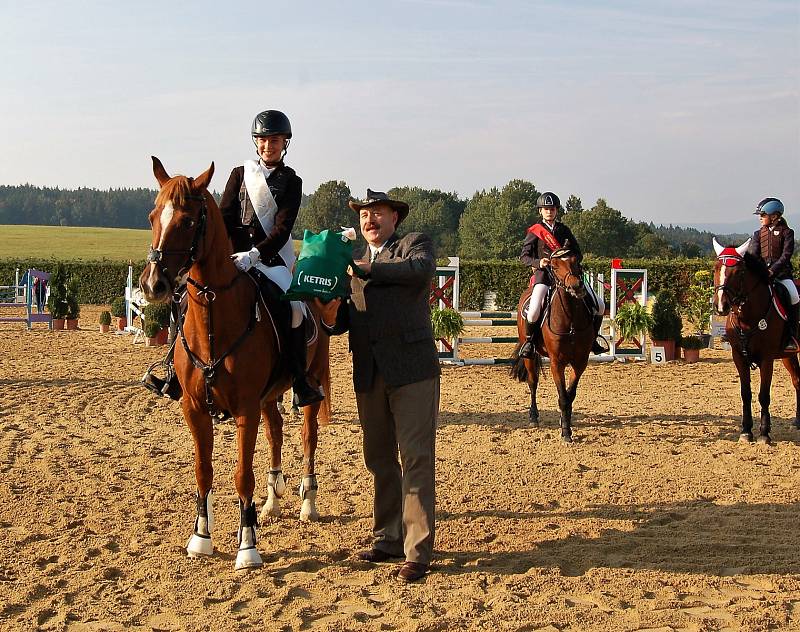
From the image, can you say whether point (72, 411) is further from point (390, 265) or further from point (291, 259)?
point (390, 265)

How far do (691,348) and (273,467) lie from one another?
42.9 feet

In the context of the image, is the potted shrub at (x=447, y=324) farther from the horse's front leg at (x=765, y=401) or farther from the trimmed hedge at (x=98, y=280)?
the trimmed hedge at (x=98, y=280)

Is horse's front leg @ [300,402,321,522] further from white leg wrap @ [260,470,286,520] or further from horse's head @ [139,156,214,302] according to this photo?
horse's head @ [139,156,214,302]

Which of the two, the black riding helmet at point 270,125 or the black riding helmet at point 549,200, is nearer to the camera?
the black riding helmet at point 270,125

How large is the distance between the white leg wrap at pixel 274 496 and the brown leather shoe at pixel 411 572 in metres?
1.79

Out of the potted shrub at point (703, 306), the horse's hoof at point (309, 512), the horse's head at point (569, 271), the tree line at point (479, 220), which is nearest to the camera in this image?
the horse's hoof at point (309, 512)

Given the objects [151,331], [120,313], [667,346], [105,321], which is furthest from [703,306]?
[120,313]

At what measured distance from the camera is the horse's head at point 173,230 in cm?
487

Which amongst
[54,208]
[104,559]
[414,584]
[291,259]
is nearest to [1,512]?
[104,559]

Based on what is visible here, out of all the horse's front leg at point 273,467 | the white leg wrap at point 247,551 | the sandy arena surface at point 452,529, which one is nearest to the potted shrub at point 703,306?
the sandy arena surface at point 452,529

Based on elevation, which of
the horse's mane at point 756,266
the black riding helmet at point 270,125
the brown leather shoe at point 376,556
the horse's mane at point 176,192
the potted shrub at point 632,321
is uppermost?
the black riding helmet at point 270,125

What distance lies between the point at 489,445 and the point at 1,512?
4934mm

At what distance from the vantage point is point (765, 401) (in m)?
9.96

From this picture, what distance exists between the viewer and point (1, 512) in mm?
6738
